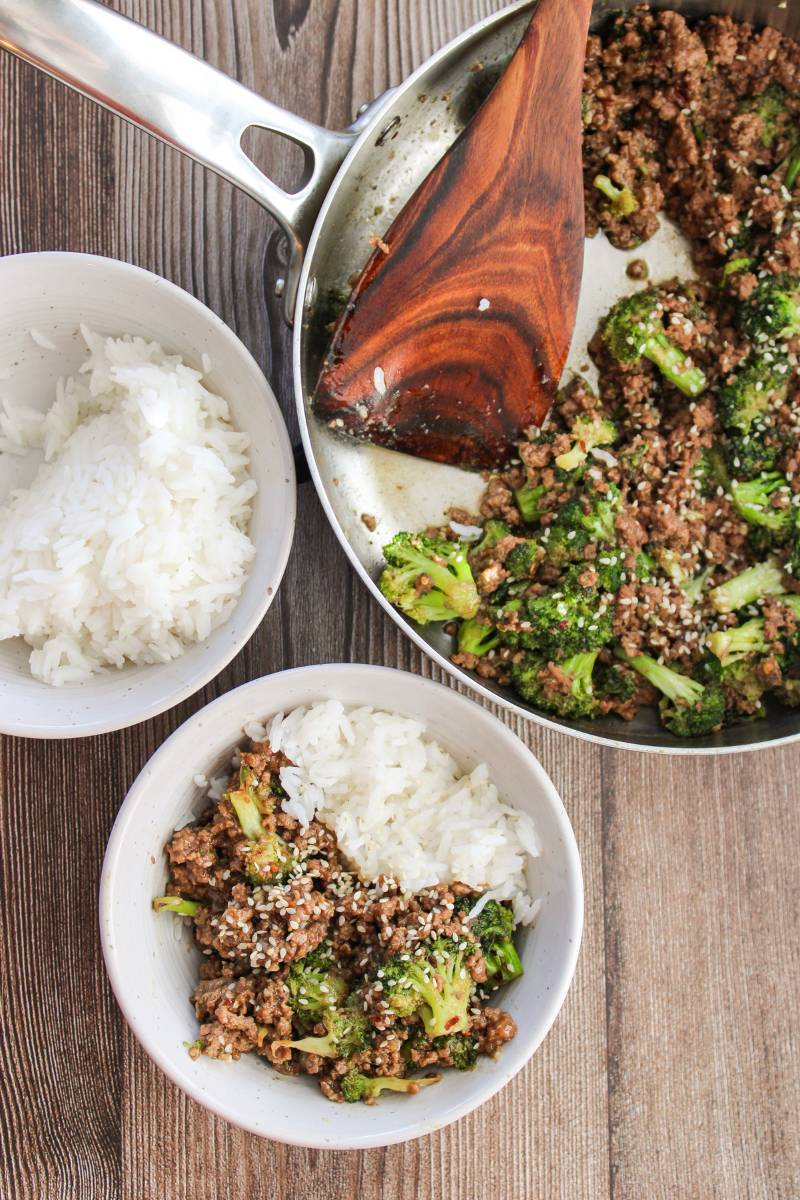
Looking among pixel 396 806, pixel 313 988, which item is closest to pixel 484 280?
pixel 396 806

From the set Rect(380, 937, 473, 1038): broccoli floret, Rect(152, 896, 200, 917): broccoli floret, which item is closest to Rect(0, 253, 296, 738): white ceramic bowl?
Rect(152, 896, 200, 917): broccoli floret

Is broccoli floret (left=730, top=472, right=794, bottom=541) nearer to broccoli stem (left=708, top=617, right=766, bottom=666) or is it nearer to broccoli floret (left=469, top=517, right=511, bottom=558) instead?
broccoli stem (left=708, top=617, right=766, bottom=666)

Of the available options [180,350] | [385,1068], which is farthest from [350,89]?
[385,1068]

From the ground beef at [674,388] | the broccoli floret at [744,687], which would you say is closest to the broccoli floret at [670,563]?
the ground beef at [674,388]

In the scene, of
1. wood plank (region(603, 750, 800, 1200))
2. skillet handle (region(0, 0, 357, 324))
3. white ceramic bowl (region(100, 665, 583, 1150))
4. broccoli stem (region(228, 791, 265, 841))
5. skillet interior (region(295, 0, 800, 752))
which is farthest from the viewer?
wood plank (region(603, 750, 800, 1200))

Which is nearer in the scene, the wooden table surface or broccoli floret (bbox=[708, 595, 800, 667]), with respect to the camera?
broccoli floret (bbox=[708, 595, 800, 667])

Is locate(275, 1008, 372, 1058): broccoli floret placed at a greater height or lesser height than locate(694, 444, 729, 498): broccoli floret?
lesser
